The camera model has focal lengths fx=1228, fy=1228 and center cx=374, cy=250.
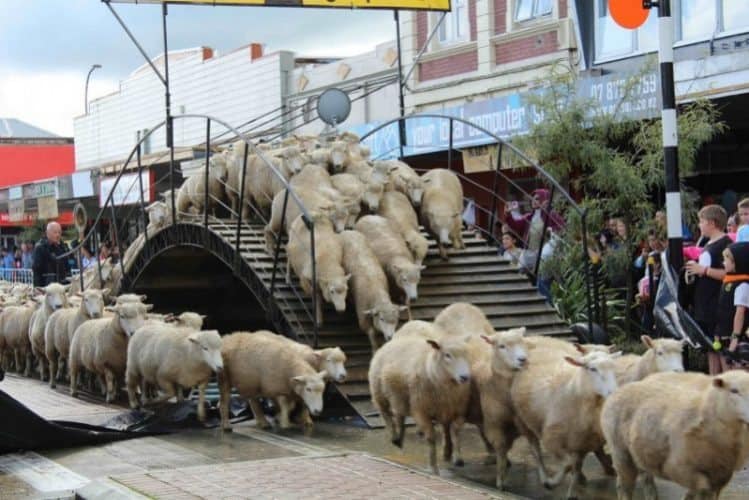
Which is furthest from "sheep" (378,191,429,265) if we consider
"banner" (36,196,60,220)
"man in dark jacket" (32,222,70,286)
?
"banner" (36,196,60,220)

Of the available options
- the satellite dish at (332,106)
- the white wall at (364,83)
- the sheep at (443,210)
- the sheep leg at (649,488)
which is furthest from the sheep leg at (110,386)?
the white wall at (364,83)

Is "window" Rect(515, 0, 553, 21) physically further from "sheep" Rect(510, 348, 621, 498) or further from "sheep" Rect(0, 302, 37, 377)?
"sheep" Rect(510, 348, 621, 498)

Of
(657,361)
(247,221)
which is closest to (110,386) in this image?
(247,221)

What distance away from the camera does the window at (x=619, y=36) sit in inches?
761

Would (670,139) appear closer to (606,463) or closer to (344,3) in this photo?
(606,463)

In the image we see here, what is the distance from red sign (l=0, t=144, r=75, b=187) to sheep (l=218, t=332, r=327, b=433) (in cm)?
4488

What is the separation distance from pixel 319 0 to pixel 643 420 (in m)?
11.6

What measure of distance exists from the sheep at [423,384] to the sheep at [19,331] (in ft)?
32.6

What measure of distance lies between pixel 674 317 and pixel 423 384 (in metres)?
2.57

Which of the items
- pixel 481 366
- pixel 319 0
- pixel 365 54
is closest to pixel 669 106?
pixel 481 366

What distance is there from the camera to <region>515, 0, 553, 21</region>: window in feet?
73.9

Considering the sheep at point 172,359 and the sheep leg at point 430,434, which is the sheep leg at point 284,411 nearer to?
the sheep at point 172,359

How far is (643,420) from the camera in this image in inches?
305

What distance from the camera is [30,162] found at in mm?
56625
